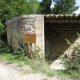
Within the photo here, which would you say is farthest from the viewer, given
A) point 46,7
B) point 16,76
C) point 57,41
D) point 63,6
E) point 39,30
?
point 46,7

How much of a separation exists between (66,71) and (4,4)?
42.8ft

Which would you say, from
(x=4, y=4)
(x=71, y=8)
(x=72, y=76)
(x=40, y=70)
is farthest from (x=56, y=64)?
(x=71, y=8)

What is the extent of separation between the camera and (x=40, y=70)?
805 cm

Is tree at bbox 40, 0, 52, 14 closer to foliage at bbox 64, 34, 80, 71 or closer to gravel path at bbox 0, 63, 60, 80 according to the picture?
gravel path at bbox 0, 63, 60, 80

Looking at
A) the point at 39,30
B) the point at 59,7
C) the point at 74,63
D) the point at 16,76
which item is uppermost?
the point at 59,7

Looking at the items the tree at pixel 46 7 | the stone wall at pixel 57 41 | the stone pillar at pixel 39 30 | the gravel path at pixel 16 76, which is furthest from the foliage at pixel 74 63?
the tree at pixel 46 7

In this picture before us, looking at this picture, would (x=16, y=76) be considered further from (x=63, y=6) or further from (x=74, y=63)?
(x=63, y=6)

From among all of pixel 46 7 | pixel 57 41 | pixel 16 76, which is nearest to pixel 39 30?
pixel 16 76

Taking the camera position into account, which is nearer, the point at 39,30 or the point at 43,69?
the point at 43,69

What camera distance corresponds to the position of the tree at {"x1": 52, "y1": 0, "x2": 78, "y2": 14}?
3008 cm

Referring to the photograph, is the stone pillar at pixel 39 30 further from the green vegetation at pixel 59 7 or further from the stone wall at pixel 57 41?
the green vegetation at pixel 59 7

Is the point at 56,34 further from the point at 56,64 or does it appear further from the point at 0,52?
the point at 0,52

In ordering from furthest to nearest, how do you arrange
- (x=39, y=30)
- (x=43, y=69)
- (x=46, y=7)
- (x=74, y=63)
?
1. (x=46, y=7)
2. (x=39, y=30)
3. (x=43, y=69)
4. (x=74, y=63)

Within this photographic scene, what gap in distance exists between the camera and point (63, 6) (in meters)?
30.5
